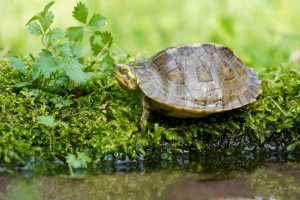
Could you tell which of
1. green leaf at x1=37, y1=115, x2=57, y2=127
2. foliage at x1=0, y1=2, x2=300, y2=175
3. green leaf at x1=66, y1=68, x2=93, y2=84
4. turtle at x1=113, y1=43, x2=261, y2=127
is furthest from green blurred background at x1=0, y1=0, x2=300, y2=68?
green leaf at x1=37, y1=115, x2=57, y2=127

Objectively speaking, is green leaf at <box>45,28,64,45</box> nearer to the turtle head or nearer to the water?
the turtle head

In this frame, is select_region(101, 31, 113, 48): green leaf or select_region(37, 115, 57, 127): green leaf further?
select_region(101, 31, 113, 48): green leaf

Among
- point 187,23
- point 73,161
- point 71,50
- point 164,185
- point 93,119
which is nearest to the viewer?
point 73,161

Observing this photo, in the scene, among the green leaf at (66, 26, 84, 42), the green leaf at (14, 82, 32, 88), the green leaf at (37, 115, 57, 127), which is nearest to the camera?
the green leaf at (37, 115, 57, 127)

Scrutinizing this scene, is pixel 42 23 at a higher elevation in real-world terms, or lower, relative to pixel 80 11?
Answer: lower

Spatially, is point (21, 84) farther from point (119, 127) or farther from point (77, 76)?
point (119, 127)

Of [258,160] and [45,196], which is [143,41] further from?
[45,196]

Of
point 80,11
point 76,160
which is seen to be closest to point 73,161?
point 76,160
